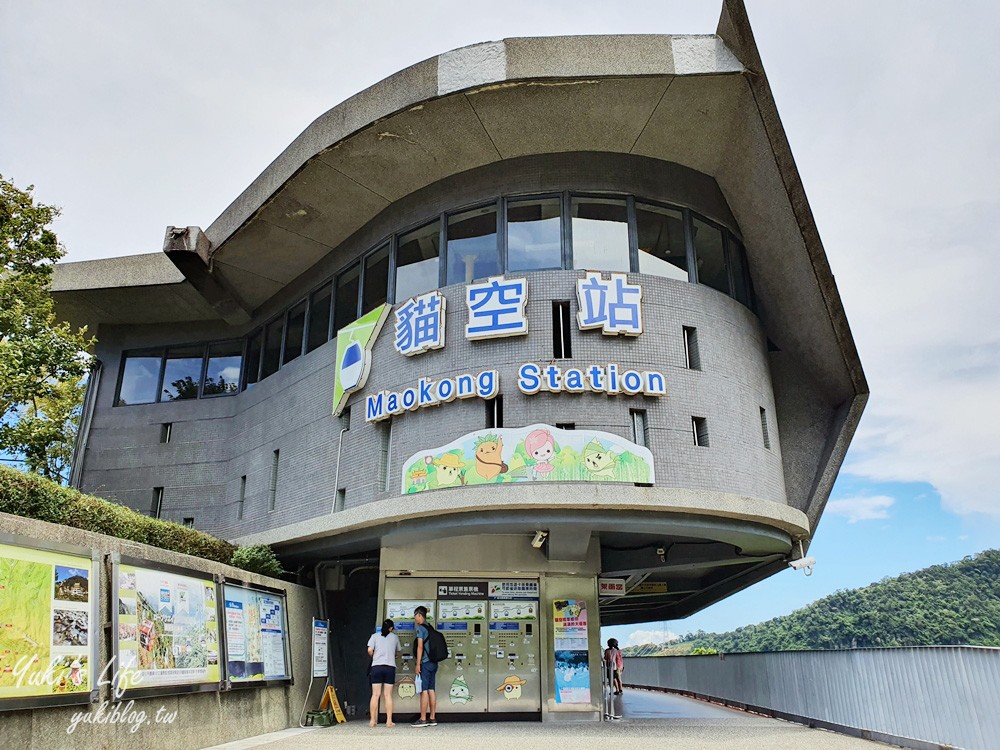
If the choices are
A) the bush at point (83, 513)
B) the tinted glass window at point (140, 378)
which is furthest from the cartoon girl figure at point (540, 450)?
the tinted glass window at point (140, 378)

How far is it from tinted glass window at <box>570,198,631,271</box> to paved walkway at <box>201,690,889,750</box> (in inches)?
304

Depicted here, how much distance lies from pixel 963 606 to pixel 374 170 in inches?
2527

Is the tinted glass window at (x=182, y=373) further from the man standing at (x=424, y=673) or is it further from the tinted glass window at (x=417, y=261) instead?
the man standing at (x=424, y=673)

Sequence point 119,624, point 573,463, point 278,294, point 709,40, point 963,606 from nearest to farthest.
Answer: point 119,624 → point 573,463 → point 709,40 → point 278,294 → point 963,606

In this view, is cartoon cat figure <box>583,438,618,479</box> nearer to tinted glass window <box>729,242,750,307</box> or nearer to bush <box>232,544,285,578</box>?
tinted glass window <box>729,242,750,307</box>

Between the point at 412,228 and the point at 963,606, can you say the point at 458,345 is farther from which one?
the point at 963,606

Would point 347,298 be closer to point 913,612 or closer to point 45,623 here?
point 45,623

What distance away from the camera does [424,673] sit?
1284cm

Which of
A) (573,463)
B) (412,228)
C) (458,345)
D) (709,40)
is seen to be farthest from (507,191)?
(573,463)

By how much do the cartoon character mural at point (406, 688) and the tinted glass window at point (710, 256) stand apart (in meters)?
9.16

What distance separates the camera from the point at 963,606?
61.7 m

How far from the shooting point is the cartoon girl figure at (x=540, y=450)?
12422 mm

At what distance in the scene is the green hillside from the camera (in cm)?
5897

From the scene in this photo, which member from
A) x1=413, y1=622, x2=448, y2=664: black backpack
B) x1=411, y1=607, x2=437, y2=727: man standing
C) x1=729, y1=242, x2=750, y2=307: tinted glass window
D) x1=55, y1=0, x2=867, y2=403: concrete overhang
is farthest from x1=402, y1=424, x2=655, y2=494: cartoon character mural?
x1=55, y1=0, x2=867, y2=403: concrete overhang
